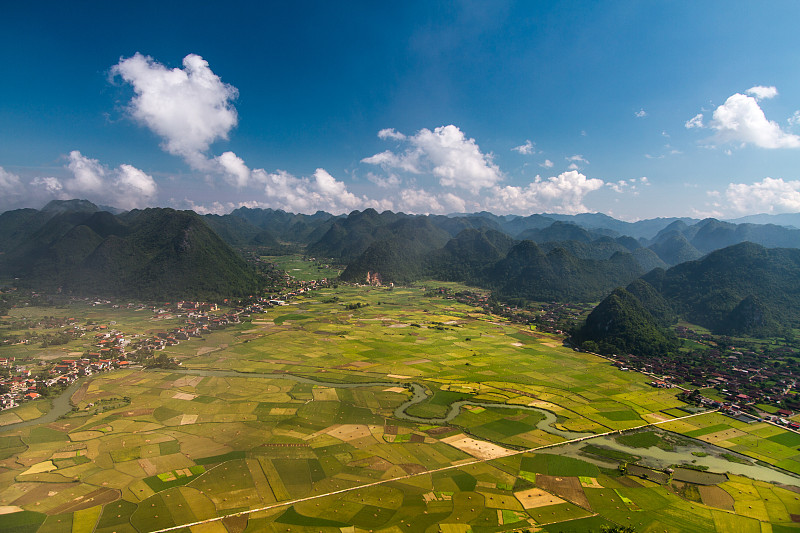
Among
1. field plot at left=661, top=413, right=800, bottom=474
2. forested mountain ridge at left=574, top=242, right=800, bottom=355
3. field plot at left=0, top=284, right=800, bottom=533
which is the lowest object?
field plot at left=661, top=413, right=800, bottom=474

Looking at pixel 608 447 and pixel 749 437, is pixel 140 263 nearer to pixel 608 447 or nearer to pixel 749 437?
pixel 608 447

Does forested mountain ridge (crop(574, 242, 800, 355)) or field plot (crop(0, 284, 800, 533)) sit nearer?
field plot (crop(0, 284, 800, 533))

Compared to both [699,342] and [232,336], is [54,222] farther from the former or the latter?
[699,342]

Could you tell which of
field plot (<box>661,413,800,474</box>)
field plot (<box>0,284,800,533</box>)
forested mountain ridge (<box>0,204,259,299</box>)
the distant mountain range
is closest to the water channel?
field plot (<box>0,284,800,533</box>)

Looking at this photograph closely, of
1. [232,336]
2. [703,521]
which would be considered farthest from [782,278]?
[232,336]

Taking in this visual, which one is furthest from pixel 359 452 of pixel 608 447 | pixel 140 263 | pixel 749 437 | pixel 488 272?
pixel 488 272

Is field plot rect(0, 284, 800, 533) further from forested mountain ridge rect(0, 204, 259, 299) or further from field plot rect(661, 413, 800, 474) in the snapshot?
forested mountain ridge rect(0, 204, 259, 299)

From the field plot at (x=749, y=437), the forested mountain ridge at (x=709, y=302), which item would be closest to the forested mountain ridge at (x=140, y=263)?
the forested mountain ridge at (x=709, y=302)

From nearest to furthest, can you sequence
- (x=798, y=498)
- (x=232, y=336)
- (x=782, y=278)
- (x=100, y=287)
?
(x=798, y=498)
(x=232, y=336)
(x=782, y=278)
(x=100, y=287)

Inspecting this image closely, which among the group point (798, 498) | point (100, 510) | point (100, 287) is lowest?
point (798, 498)

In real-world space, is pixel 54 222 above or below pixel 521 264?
above
